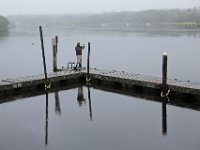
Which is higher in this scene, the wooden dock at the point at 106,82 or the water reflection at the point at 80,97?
the wooden dock at the point at 106,82

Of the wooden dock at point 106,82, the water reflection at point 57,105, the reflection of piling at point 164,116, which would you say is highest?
the wooden dock at point 106,82

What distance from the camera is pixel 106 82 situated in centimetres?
2655

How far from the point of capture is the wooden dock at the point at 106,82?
22.4m


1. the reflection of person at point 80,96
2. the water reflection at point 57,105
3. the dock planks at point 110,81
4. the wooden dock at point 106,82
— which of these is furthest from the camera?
the reflection of person at point 80,96

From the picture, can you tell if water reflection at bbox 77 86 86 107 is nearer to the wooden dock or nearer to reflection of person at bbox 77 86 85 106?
reflection of person at bbox 77 86 85 106

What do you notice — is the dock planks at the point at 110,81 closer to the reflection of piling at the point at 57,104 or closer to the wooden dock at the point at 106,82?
the wooden dock at the point at 106,82

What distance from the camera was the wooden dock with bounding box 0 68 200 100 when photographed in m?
22.4

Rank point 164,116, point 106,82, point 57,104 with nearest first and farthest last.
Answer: point 164,116, point 57,104, point 106,82

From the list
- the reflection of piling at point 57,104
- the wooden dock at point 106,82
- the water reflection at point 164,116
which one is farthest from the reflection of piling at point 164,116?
the reflection of piling at point 57,104

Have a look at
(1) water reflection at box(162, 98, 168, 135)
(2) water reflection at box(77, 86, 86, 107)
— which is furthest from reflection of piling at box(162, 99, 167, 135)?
(2) water reflection at box(77, 86, 86, 107)

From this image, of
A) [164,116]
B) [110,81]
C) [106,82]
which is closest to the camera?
[164,116]

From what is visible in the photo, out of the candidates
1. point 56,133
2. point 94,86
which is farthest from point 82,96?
point 56,133

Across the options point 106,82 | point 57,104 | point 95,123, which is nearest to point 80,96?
point 57,104

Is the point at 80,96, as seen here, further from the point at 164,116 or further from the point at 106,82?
the point at 164,116
